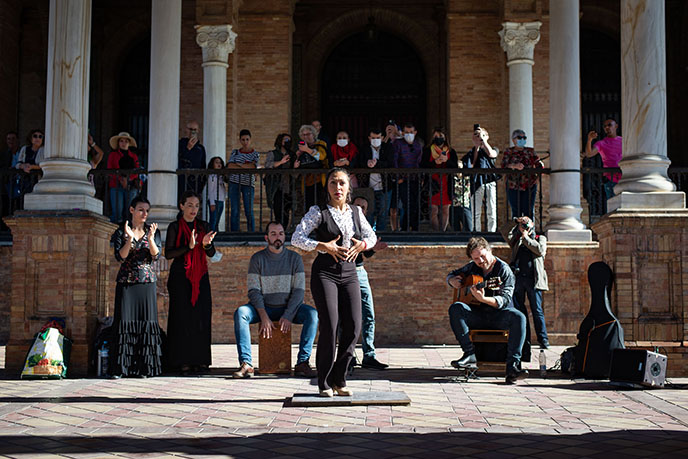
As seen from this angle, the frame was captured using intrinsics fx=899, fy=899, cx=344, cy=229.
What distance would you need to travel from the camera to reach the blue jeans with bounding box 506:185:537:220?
1274cm

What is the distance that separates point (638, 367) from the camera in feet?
24.1

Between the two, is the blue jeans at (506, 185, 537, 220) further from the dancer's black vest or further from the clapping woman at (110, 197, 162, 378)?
the dancer's black vest

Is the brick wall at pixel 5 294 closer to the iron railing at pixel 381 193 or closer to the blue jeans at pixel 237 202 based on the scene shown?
the iron railing at pixel 381 193

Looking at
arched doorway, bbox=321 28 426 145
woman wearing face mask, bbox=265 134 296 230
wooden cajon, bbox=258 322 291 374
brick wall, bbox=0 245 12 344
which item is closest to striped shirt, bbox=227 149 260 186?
woman wearing face mask, bbox=265 134 296 230

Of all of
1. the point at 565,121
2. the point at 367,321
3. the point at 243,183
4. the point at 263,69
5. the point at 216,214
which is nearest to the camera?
the point at 367,321

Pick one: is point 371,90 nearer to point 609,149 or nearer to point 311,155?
point 609,149

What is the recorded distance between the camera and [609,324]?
802 cm

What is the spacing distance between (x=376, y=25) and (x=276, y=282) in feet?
42.8

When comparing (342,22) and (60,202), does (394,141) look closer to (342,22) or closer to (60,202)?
(60,202)

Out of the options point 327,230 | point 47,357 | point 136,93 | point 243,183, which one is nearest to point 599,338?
point 327,230

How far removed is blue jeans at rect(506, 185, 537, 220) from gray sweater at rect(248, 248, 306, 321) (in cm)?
506

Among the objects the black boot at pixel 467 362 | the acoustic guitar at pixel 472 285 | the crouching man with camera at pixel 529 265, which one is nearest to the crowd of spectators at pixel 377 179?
the crouching man with camera at pixel 529 265

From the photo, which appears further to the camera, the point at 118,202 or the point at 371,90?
the point at 371,90

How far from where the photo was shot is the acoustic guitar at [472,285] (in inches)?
318
